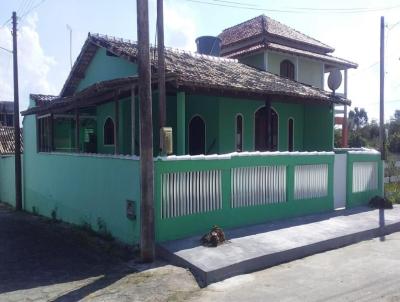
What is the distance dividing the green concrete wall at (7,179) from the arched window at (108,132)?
6.37m

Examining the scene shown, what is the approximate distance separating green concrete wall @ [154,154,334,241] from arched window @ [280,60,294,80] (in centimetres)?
1026

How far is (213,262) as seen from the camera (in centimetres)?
687

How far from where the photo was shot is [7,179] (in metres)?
20.2

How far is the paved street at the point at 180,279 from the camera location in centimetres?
591

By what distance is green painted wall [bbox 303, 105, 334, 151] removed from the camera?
15.4 meters

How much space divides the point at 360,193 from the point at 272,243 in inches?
212

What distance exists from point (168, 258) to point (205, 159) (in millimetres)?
2109

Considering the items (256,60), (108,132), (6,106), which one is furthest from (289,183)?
(6,106)

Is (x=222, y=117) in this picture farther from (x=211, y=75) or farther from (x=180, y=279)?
(x=180, y=279)

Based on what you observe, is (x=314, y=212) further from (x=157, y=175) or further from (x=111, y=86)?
(x=111, y=86)

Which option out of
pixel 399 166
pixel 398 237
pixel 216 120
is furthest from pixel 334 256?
pixel 399 166

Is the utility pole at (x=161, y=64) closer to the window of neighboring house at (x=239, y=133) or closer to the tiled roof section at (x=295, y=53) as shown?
the window of neighboring house at (x=239, y=133)

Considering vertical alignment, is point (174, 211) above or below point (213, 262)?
above

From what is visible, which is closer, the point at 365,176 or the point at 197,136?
the point at 365,176
